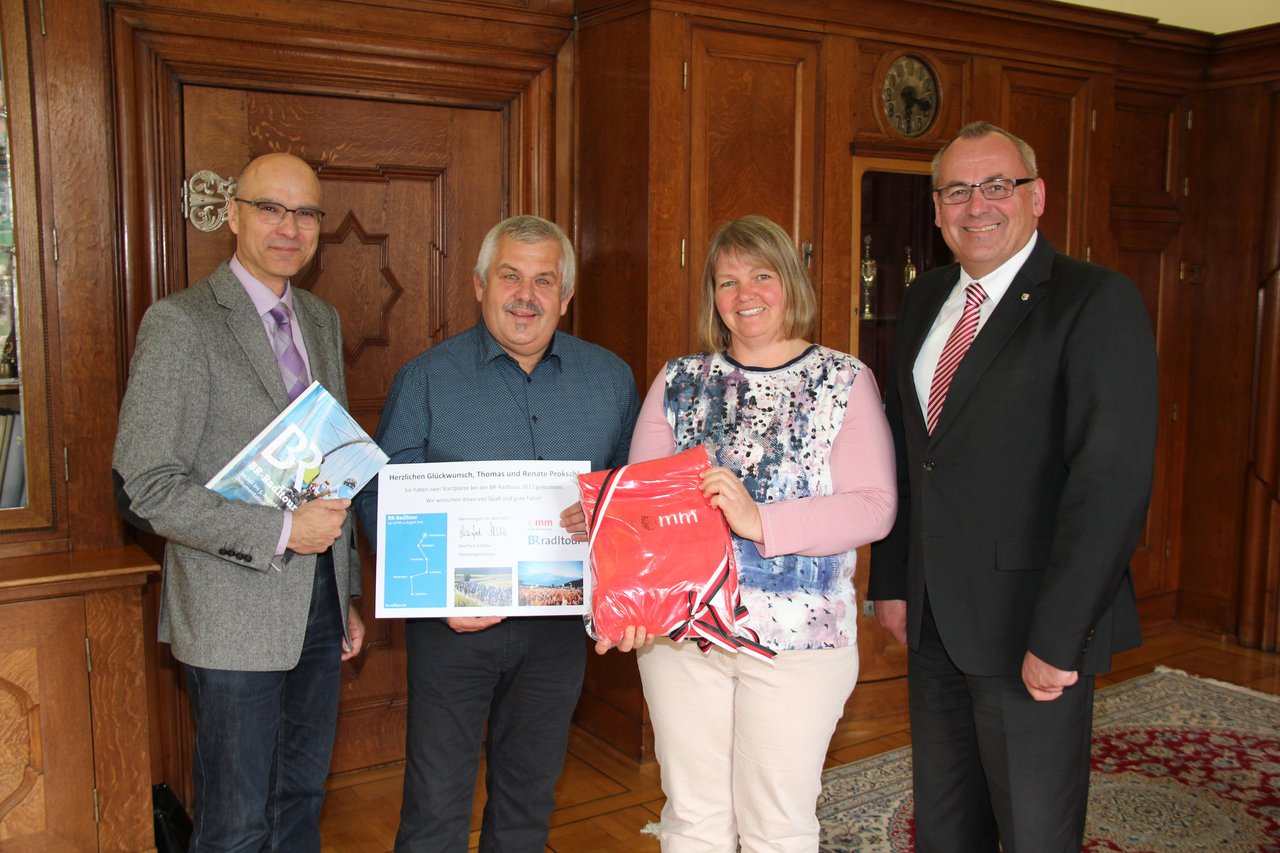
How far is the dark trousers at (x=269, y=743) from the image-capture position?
2080 mm

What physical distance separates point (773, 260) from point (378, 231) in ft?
5.60

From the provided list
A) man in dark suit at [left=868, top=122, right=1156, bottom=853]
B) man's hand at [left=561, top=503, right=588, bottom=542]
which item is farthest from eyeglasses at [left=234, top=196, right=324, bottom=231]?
man in dark suit at [left=868, top=122, right=1156, bottom=853]

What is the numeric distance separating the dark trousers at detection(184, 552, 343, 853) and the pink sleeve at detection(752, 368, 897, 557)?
0.97 metres

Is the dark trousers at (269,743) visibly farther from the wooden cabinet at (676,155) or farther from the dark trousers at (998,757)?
the wooden cabinet at (676,155)

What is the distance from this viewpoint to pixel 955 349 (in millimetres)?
2037

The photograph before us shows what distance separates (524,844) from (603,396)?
3.11 ft

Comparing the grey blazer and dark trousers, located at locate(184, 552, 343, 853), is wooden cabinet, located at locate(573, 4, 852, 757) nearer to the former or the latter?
dark trousers, located at locate(184, 552, 343, 853)

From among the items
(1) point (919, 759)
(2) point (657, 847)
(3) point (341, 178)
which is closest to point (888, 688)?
(2) point (657, 847)

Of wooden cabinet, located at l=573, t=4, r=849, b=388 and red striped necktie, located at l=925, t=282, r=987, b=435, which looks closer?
red striped necktie, located at l=925, t=282, r=987, b=435

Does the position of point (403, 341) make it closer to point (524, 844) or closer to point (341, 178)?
point (341, 178)

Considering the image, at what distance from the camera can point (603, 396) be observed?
220 centimetres

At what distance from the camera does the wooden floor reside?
9.70 feet

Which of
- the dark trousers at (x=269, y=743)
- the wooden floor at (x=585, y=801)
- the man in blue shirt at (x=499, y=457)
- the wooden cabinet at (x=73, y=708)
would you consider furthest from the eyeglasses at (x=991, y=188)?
the wooden cabinet at (x=73, y=708)

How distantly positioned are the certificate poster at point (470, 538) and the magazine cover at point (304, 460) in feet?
0.25
